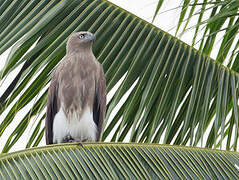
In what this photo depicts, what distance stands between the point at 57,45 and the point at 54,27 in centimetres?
20

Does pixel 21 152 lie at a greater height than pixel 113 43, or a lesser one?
lesser

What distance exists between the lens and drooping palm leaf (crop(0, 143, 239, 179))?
257 centimetres

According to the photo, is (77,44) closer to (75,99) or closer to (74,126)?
(75,99)

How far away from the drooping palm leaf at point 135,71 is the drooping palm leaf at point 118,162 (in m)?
0.52

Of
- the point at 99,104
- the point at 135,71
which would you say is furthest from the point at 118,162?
the point at 99,104

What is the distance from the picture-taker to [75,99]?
4.39 m

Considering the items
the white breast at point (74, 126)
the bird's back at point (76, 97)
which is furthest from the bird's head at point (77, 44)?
the white breast at point (74, 126)

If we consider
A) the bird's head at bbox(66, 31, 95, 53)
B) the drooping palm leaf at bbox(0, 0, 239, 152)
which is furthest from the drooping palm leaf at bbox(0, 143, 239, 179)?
the bird's head at bbox(66, 31, 95, 53)

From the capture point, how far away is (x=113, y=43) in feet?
12.7

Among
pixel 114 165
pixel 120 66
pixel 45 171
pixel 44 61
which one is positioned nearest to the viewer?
pixel 45 171

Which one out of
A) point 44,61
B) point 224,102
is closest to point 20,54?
point 44,61

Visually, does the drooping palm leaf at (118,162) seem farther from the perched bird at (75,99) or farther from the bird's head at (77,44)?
the bird's head at (77,44)

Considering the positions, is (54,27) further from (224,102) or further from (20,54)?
(224,102)

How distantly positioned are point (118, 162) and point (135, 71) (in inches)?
43.1
